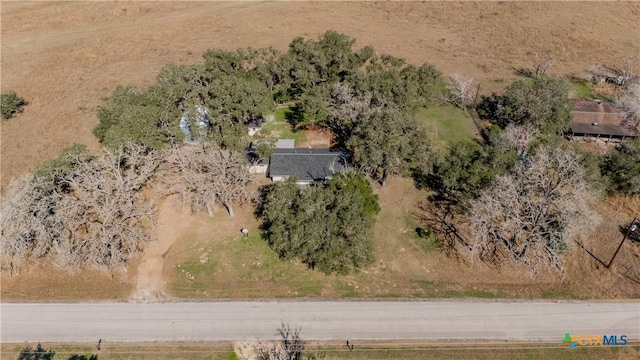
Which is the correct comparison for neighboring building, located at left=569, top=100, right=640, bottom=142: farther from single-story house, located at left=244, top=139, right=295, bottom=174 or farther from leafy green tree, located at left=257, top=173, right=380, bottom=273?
single-story house, located at left=244, top=139, right=295, bottom=174

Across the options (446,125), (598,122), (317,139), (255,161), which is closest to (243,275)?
(255,161)

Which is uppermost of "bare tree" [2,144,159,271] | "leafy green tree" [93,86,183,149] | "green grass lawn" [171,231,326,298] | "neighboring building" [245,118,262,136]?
"leafy green tree" [93,86,183,149]

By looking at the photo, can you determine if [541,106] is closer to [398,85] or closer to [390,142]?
[398,85]

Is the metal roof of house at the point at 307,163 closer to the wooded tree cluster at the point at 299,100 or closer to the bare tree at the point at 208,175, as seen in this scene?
the wooded tree cluster at the point at 299,100

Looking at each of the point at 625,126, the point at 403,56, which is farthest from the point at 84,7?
the point at 625,126

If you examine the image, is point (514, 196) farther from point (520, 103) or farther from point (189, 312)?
point (189, 312)

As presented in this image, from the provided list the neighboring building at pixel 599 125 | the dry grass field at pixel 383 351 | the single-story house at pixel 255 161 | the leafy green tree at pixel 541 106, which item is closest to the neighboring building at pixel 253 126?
the single-story house at pixel 255 161

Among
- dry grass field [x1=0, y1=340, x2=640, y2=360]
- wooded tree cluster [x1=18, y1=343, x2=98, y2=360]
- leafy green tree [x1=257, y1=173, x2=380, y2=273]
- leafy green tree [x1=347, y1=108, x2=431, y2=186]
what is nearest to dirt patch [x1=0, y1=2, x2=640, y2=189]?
wooded tree cluster [x1=18, y1=343, x2=98, y2=360]
